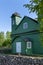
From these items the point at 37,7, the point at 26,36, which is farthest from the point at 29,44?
the point at 37,7

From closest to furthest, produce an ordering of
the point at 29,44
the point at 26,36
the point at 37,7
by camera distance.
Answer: the point at 37,7 → the point at 29,44 → the point at 26,36

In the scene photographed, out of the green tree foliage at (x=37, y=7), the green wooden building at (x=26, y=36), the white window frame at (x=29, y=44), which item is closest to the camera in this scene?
the green tree foliage at (x=37, y=7)

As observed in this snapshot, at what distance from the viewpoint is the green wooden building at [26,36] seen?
2689 centimetres

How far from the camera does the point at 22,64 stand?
44.5ft

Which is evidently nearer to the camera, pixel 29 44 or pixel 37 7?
pixel 37 7

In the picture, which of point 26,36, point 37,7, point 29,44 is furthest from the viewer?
point 26,36

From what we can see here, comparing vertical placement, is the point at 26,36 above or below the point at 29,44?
above

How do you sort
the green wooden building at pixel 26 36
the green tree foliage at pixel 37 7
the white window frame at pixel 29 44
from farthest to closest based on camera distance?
the white window frame at pixel 29 44
the green wooden building at pixel 26 36
the green tree foliage at pixel 37 7

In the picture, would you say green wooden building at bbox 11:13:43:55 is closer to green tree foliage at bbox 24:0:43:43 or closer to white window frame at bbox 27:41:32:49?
white window frame at bbox 27:41:32:49

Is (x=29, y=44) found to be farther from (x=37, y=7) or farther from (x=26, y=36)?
(x=37, y=7)

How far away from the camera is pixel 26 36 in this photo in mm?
28844

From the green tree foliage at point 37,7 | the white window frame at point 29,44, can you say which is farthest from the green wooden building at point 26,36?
the green tree foliage at point 37,7

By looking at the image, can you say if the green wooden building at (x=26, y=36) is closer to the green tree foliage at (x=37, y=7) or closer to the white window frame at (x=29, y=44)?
the white window frame at (x=29, y=44)

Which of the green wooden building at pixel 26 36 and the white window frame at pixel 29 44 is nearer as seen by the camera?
the green wooden building at pixel 26 36
